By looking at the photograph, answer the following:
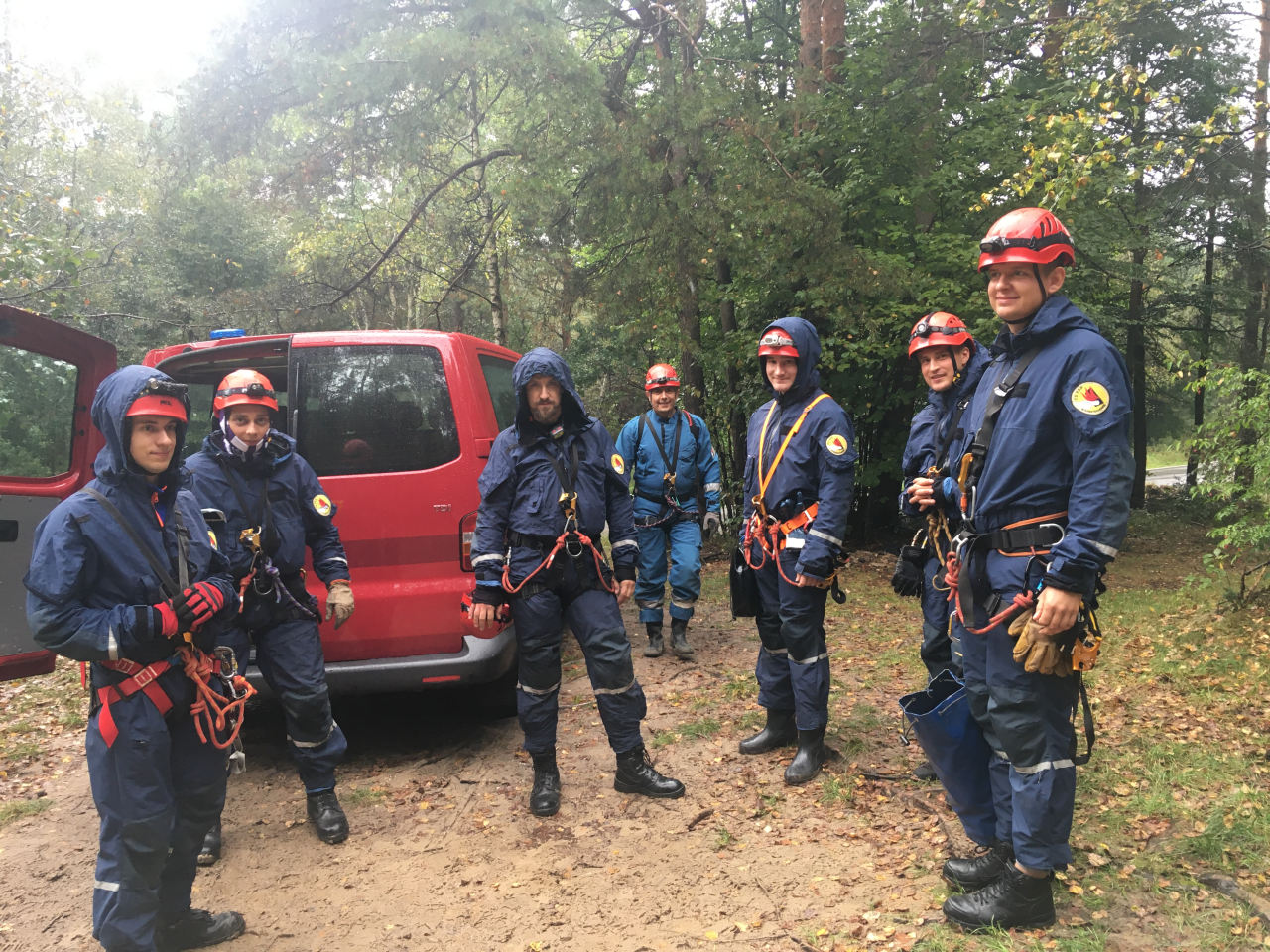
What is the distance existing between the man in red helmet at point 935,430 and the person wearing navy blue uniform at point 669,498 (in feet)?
7.18

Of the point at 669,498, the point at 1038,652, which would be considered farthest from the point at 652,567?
the point at 1038,652

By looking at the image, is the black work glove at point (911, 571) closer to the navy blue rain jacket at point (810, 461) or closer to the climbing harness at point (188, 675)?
the navy blue rain jacket at point (810, 461)

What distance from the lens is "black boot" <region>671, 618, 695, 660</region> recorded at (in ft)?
20.6

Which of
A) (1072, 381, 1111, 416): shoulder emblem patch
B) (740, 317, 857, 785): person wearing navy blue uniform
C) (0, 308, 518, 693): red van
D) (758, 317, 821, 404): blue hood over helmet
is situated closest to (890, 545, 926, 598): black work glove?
(740, 317, 857, 785): person wearing navy blue uniform

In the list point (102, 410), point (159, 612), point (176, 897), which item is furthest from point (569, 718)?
point (102, 410)

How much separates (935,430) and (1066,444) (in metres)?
1.46

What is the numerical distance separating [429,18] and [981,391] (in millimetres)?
8836

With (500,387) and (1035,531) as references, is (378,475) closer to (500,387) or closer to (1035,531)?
(500,387)

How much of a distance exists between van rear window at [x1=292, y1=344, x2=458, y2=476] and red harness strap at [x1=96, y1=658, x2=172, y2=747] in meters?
1.66

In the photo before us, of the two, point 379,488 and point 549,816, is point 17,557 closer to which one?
point 379,488

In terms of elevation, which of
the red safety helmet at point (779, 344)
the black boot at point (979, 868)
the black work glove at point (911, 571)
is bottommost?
the black boot at point (979, 868)

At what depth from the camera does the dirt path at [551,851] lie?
2912 mm

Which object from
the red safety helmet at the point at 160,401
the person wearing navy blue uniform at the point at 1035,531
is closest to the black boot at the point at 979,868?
the person wearing navy blue uniform at the point at 1035,531

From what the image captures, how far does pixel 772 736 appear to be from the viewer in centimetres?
439
